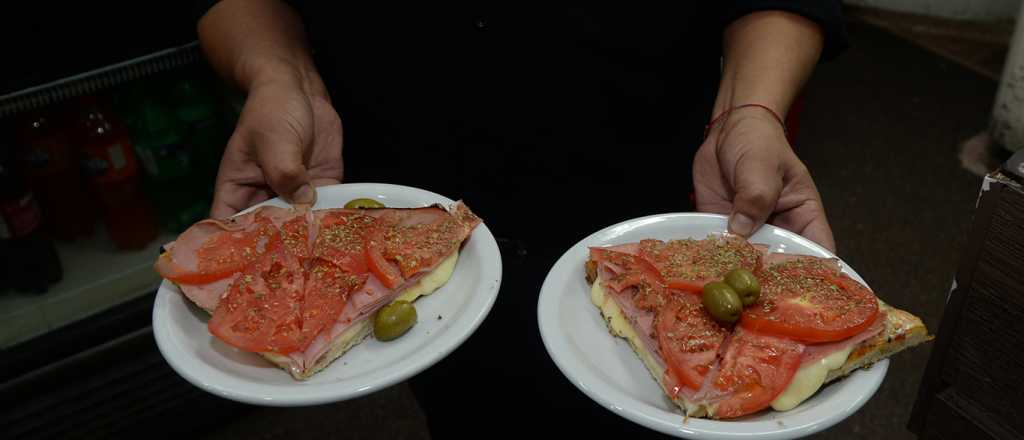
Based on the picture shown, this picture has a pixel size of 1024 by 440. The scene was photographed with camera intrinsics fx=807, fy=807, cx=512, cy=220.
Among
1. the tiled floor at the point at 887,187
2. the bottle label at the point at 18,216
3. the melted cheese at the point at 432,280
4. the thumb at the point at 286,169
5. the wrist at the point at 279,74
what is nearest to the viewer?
the melted cheese at the point at 432,280

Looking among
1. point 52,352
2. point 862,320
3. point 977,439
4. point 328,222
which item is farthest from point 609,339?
point 52,352

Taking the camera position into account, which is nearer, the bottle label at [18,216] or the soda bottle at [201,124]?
the bottle label at [18,216]

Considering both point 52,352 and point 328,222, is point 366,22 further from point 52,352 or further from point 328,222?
point 52,352

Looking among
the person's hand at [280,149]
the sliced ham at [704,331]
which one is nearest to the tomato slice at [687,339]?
the sliced ham at [704,331]

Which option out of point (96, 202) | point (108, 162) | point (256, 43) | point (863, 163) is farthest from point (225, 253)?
point (863, 163)

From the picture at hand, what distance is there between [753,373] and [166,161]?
77.2 inches

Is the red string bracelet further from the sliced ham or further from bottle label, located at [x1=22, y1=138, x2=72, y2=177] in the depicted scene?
bottle label, located at [x1=22, y1=138, x2=72, y2=177]

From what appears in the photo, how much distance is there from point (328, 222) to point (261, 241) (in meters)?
0.14

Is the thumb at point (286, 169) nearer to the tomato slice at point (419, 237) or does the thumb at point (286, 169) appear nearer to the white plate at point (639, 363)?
the tomato slice at point (419, 237)

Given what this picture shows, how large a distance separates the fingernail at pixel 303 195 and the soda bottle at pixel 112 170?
0.98m

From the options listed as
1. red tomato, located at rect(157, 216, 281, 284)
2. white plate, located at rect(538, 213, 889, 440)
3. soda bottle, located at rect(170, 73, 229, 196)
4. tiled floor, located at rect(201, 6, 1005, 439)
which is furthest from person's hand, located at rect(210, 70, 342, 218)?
tiled floor, located at rect(201, 6, 1005, 439)

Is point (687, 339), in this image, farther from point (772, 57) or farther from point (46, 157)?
point (46, 157)

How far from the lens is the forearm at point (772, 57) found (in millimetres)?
1682

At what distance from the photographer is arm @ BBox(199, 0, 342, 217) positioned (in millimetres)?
1718
